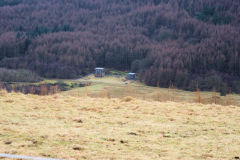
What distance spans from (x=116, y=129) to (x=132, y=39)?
55555 millimetres

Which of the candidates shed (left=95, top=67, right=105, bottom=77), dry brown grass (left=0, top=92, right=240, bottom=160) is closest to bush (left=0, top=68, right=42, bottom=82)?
shed (left=95, top=67, right=105, bottom=77)

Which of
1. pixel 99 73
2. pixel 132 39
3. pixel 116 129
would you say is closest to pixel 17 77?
pixel 99 73

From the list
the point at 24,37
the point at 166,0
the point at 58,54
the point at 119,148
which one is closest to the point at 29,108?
the point at 119,148

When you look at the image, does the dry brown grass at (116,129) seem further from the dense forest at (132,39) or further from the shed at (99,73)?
the shed at (99,73)

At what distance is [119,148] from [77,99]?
8.47m

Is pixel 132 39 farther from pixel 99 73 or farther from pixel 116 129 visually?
pixel 116 129

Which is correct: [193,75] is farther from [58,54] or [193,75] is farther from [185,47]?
[58,54]

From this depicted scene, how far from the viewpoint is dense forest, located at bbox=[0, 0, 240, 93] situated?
47.3 metres

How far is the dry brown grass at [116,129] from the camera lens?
Result: 781 cm

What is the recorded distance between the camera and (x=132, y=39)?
6488 cm

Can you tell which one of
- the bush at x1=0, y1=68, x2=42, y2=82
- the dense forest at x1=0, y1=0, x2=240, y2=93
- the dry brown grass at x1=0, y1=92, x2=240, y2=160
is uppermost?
the dense forest at x1=0, y1=0, x2=240, y2=93

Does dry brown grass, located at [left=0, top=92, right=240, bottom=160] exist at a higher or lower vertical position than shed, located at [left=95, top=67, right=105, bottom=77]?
higher

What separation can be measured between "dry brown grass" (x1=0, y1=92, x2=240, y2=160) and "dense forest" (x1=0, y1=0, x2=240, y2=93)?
79.7 ft

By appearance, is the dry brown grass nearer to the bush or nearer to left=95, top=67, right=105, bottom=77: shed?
the bush
